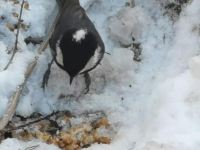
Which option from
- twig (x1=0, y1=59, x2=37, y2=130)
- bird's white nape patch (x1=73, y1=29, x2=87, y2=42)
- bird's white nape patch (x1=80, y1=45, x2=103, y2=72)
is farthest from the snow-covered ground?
bird's white nape patch (x1=73, y1=29, x2=87, y2=42)

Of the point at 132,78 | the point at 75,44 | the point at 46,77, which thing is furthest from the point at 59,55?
the point at 132,78

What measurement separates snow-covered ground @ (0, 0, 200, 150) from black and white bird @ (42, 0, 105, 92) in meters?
0.13

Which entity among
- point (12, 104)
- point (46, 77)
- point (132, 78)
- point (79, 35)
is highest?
point (79, 35)

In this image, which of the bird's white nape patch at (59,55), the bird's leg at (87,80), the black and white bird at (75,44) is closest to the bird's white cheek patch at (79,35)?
the black and white bird at (75,44)

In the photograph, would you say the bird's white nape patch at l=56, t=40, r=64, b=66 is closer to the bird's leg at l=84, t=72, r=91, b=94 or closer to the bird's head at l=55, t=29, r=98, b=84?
the bird's head at l=55, t=29, r=98, b=84

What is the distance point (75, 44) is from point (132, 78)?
684 mm

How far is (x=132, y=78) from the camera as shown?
3.96m

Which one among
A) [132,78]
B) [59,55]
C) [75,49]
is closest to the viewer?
[75,49]

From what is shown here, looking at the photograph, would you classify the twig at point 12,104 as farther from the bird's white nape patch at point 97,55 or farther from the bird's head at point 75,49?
the bird's white nape patch at point 97,55

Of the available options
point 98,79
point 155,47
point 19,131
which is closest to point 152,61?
point 155,47

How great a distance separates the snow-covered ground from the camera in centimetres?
346

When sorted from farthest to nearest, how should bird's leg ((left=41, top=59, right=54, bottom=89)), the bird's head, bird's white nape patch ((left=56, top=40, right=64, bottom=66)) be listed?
1. bird's leg ((left=41, top=59, right=54, bottom=89))
2. bird's white nape patch ((left=56, top=40, right=64, bottom=66))
3. the bird's head

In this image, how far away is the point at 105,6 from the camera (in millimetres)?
4270

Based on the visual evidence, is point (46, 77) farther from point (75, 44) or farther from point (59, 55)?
point (75, 44)
